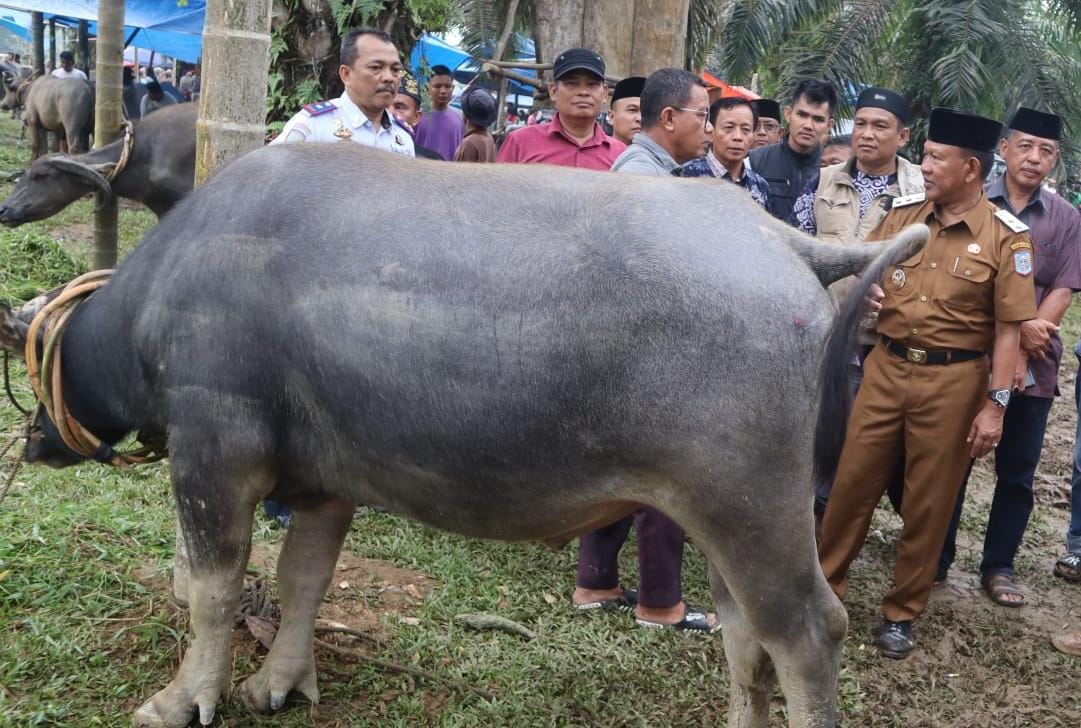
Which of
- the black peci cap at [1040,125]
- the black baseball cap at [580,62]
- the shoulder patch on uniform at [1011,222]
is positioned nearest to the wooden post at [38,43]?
the black baseball cap at [580,62]

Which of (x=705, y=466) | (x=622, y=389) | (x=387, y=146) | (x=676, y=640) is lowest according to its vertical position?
(x=676, y=640)

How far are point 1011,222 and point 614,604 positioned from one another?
8.08 ft

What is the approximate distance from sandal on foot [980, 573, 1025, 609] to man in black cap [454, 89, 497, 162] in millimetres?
4623

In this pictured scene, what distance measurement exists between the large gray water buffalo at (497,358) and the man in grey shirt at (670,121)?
51.5 inches

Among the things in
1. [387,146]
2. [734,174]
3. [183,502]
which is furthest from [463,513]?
[734,174]

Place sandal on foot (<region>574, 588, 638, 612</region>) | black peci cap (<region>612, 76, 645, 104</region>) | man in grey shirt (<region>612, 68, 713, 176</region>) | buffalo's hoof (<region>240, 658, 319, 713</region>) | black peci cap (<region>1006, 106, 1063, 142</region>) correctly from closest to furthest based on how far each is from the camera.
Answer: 1. buffalo's hoof (<region>240, 658, 319, 713</region>)
2. man in grey shirt (<region>612, 68, 713, 176</region>)
3. sandal on foot (<region>574, 588, 638, 612</region>)
4. black peci cap (<region>1006, 106, 1063, 142</region>)
5. black peci cap (<region>612, 76, 645, 104</region>)

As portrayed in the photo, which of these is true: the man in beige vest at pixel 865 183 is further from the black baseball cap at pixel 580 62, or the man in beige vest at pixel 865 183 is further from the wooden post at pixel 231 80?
the wooden post at pixel 231 80

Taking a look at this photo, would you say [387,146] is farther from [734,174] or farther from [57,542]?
[57,542]

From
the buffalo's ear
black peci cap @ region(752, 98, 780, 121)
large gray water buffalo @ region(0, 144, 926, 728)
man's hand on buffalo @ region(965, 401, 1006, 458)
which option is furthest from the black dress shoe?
black peci cap @ region(752, 98, 780, 121)

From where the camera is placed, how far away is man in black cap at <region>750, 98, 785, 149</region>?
7.65 metres

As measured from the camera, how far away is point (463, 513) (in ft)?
9.88

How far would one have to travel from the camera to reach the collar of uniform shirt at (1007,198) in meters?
5.36

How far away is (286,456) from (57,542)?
69.4 inches

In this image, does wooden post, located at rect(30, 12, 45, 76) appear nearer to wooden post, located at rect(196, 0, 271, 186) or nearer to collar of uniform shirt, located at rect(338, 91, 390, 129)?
collar of uniform shirt, located at rect(338, 91, 390, 129)
